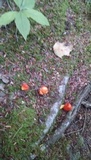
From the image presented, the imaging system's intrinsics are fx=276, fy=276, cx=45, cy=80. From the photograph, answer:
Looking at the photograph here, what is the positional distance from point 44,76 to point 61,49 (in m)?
0.41

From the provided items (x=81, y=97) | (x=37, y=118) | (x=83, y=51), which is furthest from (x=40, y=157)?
(x=83, y=51)

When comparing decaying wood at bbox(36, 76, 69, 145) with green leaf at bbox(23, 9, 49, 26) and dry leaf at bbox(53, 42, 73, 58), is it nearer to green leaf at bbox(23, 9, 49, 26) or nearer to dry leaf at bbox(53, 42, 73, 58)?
dry leaf at bbox(53, 42, 73, 58)

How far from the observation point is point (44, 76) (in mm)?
2787

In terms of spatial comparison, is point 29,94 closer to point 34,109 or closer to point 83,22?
point 34,109

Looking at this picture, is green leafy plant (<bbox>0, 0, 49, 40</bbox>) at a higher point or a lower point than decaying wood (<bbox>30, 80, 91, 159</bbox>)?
higher

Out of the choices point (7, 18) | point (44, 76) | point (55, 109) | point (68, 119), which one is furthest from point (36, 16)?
point (68, 119)

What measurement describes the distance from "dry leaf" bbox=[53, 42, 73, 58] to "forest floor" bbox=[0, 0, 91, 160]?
4 centimetres

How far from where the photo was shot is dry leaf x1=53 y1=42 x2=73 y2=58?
9.78ft

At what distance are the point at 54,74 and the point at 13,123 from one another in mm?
733

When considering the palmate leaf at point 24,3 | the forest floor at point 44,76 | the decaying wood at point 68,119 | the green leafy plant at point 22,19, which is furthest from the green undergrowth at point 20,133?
the palmate leaf at point 24,3

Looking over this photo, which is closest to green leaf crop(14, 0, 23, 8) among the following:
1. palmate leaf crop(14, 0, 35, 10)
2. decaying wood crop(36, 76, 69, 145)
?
palmate leaf crop(14, 0, 35, 10)

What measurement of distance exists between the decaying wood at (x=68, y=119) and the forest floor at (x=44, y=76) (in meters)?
0.05

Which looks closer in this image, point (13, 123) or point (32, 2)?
point (13, 123)

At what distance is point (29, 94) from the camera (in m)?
2.60
